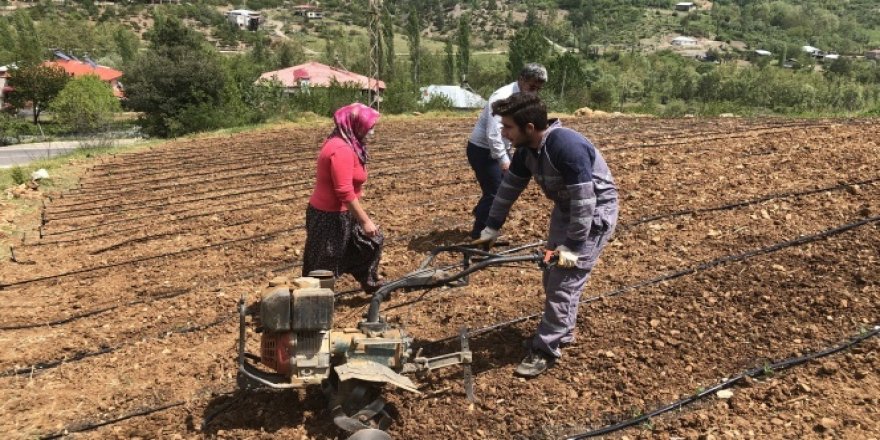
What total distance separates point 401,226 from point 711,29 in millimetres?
128948

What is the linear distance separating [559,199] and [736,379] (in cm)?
137

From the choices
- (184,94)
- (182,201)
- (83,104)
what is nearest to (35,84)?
(83,104)

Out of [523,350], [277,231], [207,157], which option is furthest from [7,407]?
[207,157]

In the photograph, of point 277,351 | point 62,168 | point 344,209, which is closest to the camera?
point 277,351

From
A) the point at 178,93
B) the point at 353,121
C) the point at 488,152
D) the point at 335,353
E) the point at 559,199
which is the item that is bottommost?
the point at 178,93

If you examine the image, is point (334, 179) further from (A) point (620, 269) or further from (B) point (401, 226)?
(B) point (401, 226)

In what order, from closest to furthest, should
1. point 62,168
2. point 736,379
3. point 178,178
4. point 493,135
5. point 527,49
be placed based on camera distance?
point 736,379 → point 493,135 → point 178,178 → point 62,168 → point 527,49

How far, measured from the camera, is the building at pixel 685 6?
141 m

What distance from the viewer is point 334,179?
3.83 m

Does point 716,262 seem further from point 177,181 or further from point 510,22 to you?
point 510,22

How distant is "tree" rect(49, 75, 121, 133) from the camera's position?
1141 inches

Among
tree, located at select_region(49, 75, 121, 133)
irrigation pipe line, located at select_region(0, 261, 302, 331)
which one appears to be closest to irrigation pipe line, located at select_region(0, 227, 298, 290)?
irrigation pipe line, located at select_region(0, 261, 302, 331)

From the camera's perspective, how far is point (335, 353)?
2904mm

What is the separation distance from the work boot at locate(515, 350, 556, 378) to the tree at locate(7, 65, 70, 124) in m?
44.5
